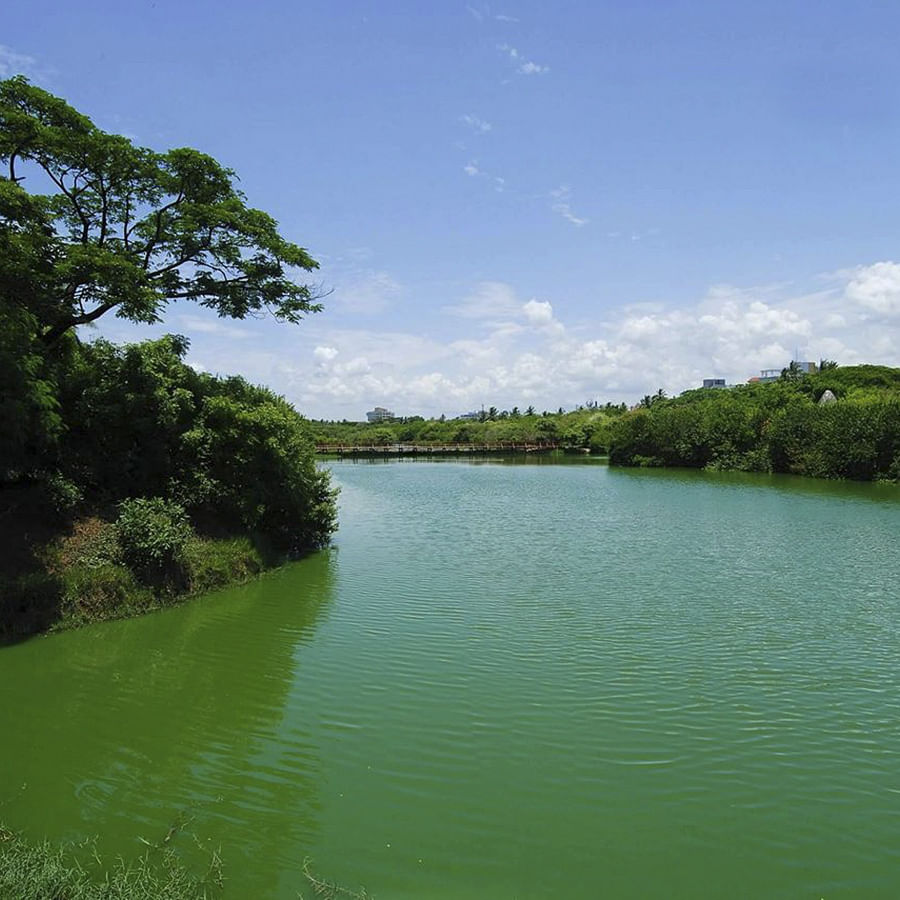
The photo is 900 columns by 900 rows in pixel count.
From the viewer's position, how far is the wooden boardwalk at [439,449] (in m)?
96.0

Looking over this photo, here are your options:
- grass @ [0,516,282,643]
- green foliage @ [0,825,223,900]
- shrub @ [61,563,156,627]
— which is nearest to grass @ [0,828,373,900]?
green foliage @ [0,825,223,900]

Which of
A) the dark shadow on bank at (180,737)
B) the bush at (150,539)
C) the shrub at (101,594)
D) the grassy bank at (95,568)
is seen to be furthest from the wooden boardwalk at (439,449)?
the dark shadow on bank at (180,737)

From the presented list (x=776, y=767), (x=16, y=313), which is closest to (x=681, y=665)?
(x=776, y=767)

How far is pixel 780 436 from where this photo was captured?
191ft

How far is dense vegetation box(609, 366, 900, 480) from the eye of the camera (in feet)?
166

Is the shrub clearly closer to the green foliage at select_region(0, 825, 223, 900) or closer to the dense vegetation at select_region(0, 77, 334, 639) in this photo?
the dense vegetation at select_region(0, 77, 334, 639)

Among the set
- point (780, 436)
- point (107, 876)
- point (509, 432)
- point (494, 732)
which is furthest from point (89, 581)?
point (509, 432)

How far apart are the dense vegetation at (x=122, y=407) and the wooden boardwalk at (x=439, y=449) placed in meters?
73.3

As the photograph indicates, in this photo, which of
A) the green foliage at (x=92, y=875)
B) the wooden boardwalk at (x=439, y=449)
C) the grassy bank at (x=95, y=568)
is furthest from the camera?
the wooden boardwalk at (x=439, y=449)

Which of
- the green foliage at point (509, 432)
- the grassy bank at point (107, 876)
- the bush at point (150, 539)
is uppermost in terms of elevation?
the green foliage at point (509, 432)

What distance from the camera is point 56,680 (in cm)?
1106

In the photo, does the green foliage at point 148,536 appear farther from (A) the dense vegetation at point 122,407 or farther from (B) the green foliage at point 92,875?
(B) the green foliage at point 92,875

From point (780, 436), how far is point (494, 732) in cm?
5665

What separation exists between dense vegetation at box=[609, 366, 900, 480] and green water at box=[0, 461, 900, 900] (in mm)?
37277
